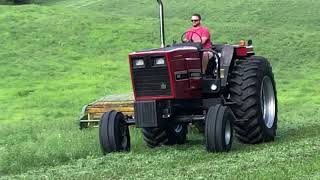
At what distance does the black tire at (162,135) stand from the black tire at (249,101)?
1.26 m

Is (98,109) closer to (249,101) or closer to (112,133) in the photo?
(112,133)

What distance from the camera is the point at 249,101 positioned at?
449 inches

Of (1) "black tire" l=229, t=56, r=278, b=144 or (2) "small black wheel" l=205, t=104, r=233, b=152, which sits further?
(1) "black tire" l=229, t=56, r=278, b=144

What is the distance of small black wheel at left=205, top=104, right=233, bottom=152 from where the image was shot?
1031 centimetres

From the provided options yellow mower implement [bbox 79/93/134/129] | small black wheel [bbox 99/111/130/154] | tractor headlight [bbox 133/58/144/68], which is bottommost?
yellow mower implement [bbox 79/93/134/129]

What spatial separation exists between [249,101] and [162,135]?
181 centimetres

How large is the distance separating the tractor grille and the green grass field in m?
0.94

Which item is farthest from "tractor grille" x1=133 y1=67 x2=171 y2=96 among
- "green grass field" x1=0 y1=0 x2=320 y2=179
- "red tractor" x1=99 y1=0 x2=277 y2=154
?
"green grass field" x1=0 y1=0 x2=320 y2=179

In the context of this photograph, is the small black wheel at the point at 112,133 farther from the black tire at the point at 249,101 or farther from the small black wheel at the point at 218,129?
the black tire at the point at 249,101

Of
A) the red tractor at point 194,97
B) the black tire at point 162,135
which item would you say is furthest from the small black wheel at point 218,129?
the black tire at point 162,135

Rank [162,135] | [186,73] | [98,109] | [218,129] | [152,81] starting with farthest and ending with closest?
1. [98,109]
2. [162,135]
3. [186,73]
4. [152,81]
5. [218,129]

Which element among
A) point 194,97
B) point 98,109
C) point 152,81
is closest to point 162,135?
point 194,97

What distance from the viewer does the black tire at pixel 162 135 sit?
12.3 m

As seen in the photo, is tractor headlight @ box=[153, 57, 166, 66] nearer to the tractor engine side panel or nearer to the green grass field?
the tractor engine side panel
